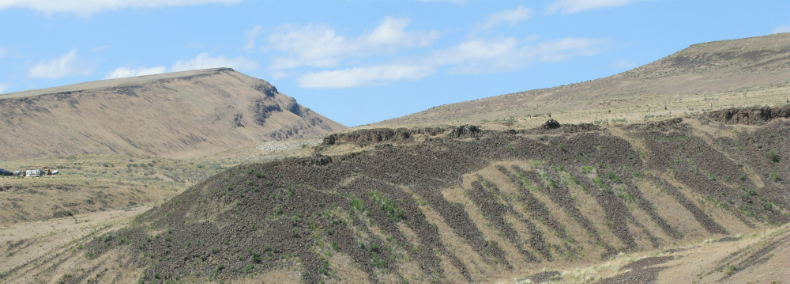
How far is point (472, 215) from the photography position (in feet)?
89.7

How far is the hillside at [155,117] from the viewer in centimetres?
8475

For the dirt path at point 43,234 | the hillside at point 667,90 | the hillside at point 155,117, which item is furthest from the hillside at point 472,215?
the hillside at point 155,117

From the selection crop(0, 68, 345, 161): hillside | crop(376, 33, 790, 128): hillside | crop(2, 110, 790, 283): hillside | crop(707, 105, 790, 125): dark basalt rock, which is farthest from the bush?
crop(0, 68, 345, 161): hillside

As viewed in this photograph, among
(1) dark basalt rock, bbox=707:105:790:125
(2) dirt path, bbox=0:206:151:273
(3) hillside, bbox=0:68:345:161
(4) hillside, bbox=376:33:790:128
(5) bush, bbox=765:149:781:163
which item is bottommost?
(5) bush, bbox=765:149:781:163

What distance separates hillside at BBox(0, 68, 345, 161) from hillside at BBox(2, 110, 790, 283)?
194 ft

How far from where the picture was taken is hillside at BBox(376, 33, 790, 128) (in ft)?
193

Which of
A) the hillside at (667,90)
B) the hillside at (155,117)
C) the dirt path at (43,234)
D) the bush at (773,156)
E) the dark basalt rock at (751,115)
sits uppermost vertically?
the hillside at (155,117)

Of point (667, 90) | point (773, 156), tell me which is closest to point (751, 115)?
point (773, 156)

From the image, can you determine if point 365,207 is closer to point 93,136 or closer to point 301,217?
point 301,217

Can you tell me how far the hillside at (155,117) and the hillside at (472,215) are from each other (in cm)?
5914

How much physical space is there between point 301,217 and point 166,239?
5.26m

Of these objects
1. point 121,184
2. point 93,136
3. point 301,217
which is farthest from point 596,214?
point 93,136

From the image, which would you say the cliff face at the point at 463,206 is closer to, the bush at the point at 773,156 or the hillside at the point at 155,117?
the bush at the point at 773,156

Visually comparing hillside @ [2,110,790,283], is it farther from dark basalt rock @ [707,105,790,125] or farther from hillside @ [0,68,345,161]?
hillside @ [0,68,345,161]
